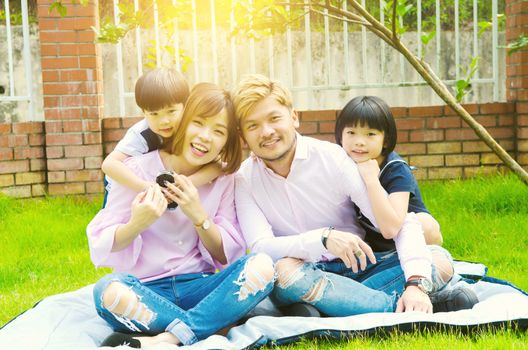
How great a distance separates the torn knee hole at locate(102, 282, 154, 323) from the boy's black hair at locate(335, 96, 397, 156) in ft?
3.69

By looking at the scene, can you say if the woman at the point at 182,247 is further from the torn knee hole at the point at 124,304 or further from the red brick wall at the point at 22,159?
the red brick wall at the point at 22,159

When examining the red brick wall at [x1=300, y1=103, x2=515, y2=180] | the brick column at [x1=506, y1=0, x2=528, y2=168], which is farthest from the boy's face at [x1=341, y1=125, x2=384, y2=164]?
the brick column at [x1=506, y1=0, x2=528, y2=168]

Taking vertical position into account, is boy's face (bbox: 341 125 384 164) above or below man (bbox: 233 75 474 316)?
above

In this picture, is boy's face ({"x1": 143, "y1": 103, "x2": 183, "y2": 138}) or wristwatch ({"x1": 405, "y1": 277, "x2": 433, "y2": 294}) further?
boy's face ({"x1": 143, "y1": 103, "x2": 183, "y2": 138})

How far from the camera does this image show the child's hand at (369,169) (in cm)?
305

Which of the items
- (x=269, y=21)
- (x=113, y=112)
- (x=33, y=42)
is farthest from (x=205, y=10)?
(x=269, y=21)

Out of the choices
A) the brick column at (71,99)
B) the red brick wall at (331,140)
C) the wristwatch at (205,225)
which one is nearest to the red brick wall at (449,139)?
the red brick wall at (331,140)

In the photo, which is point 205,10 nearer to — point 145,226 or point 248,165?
point 248,165

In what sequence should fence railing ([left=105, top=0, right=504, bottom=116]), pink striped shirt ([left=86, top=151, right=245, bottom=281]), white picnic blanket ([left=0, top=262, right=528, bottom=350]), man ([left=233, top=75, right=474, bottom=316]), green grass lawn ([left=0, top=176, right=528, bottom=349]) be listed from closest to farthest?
white picnic blanket ([left=0, top=262, right=528, bottom=350]) → man ([left=233, top=75, right=474, bottom=316]) → pink striped shirt ([left=86, top=151, right=245, bottom=281]) → green grass lawn ([left=0, top=176, right=528, bottom=349]) → fence railing ([left=105, top=0, right=504, bottom=116])

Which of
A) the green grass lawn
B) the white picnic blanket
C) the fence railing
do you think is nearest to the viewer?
the white picnic blanket

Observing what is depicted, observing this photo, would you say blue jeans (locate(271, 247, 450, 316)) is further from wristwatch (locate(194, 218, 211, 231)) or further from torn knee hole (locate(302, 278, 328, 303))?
wristwatch (locate(194, 218, 211, 231))

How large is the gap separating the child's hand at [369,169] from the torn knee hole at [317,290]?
44cm

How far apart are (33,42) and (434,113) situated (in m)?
3.58

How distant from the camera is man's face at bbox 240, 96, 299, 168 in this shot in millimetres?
3061
